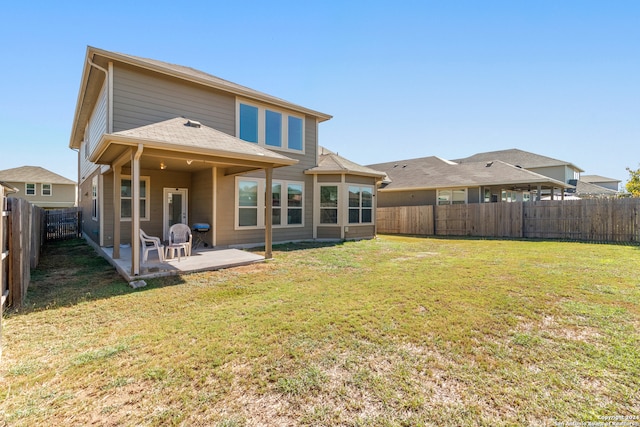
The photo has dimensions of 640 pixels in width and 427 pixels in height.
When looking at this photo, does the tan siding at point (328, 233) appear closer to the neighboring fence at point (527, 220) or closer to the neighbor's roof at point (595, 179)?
the neighboring fence at point (527, 220)

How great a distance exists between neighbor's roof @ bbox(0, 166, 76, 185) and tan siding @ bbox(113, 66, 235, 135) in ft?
96.0

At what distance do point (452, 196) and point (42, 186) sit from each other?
37267mm

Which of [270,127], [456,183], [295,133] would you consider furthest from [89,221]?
[456,183]

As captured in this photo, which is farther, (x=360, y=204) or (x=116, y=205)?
(x=360, y=204)

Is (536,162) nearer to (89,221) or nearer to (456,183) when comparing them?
(456,183)

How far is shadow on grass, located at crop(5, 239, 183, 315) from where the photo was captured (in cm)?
458

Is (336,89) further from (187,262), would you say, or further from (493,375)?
(493,375)

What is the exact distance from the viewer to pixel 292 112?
11.5 metres

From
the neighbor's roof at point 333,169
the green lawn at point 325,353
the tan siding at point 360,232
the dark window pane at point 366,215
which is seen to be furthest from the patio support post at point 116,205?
the dark window pane at point 366,215

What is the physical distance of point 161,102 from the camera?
8812 mm

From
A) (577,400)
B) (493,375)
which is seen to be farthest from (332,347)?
(577,400)

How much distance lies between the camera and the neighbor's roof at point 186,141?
18.6ft

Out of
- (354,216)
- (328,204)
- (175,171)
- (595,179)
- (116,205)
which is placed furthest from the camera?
(595,179)

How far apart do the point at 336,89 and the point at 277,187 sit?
5.71 m
